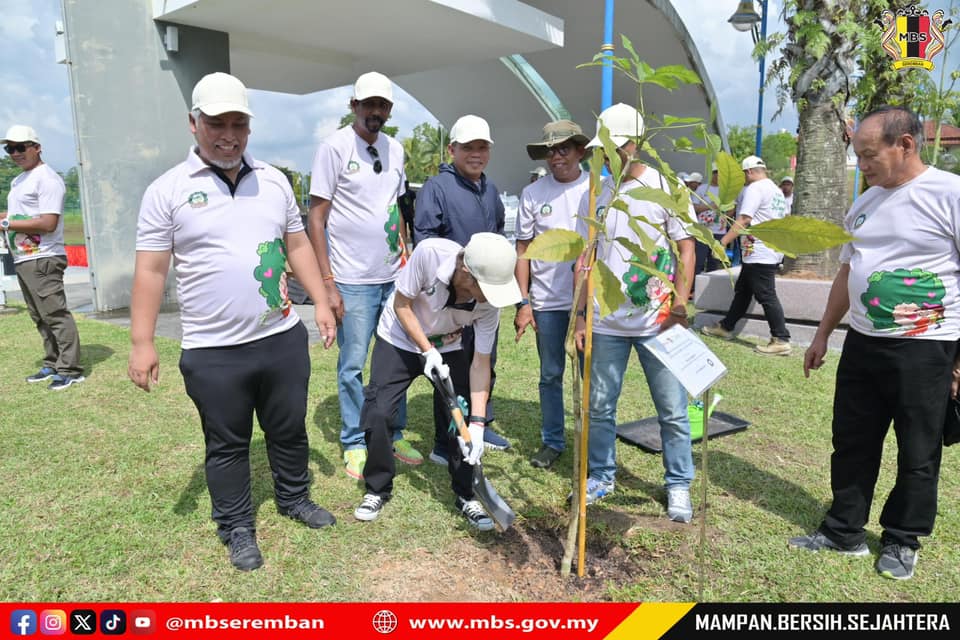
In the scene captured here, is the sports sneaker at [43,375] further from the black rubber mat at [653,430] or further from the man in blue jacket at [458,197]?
the black rubber mat at [653,430]

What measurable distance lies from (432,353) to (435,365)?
0.18ft

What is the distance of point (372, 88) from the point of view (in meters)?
3.20

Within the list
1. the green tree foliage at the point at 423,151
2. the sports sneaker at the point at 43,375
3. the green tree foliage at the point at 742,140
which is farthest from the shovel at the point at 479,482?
the green tree foliage at the point at 742,140

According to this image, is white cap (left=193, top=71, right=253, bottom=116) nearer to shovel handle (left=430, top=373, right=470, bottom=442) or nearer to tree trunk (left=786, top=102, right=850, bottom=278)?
shovel handle (left=430, top=373, right=470, bottom=442)

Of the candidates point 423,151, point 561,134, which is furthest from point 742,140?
point 561,134

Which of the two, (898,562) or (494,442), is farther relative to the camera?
(494,442)

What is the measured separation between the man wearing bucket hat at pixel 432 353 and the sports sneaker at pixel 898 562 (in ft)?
5.20

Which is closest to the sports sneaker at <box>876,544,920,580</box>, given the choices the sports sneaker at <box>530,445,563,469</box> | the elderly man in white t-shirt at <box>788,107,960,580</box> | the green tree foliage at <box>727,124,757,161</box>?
the elderly man in white t-shirt at <box>788,107,960,580</box>

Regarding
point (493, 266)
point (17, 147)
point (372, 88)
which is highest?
point (372, 88)

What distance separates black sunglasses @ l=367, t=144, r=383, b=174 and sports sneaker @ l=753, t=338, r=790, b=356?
4.36 m

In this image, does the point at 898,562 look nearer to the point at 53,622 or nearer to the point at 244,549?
the point at 244,549

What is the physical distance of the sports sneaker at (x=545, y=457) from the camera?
3539 mm

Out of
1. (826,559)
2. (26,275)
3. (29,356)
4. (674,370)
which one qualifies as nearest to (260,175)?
(674,370)

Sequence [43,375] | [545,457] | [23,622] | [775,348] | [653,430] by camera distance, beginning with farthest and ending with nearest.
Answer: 1. [775,348]
2. [43,375]
3. [653,430]
4. [545,457]
5. [23,622]
